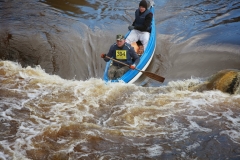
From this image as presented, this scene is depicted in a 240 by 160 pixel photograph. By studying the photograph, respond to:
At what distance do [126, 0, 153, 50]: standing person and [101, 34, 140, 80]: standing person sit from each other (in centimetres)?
100

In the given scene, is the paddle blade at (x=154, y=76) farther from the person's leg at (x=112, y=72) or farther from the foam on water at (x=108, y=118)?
the person's leg at (x=112, y=72)

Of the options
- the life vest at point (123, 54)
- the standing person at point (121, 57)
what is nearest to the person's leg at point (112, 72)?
the standing person at point (121, 57)

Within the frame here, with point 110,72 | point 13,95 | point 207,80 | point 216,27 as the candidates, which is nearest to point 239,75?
point 207,80

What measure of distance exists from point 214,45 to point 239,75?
2.46 metres

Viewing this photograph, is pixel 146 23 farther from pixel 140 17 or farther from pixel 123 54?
pixel 123 54

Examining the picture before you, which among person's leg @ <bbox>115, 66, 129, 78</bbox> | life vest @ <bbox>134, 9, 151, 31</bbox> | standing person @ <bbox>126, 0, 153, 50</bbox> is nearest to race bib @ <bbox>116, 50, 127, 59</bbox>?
person's leg @ <bbox>115, 66, 129, 78</bbox>

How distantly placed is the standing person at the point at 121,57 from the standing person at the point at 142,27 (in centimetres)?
100

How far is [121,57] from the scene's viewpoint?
7535 mm

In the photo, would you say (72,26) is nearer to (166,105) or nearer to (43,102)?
(43,102)

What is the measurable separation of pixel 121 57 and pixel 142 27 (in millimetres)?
1528

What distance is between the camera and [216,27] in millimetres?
10023

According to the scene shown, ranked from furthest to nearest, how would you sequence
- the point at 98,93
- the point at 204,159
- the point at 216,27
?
the point at 216,27, the point at 98,93, the point at 204,159

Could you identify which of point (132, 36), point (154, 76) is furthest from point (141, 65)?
point (132, 36)

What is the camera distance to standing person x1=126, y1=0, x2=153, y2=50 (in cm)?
856
